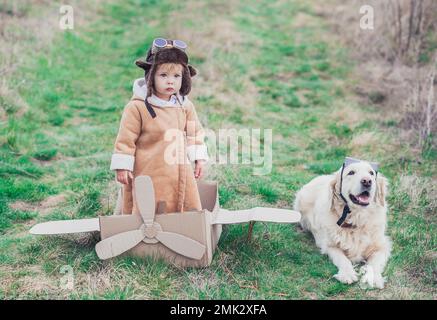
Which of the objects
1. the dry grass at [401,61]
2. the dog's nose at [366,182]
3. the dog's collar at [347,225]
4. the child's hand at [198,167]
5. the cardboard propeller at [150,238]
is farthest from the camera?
the dry grass at [401,61]

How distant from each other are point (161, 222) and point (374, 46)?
709cm

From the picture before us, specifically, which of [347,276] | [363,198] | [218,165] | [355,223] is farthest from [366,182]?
[218,165]

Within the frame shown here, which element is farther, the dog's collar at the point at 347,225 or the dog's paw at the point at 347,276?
the dog's collar at the point at 347,225

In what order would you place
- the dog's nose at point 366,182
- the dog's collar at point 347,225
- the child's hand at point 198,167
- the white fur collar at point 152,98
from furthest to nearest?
the dog's collar at point 347,225
the child's hand at point 198,167
the dog's nose at point 366,182
the white fur collar at point 152,98

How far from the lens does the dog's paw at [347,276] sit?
11.5ft

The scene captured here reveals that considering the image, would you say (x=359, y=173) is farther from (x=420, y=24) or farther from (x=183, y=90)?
(x=420, y=24)

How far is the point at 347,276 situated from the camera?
3.54 metres

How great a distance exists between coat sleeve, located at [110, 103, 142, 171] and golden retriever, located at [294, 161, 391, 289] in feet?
5.09

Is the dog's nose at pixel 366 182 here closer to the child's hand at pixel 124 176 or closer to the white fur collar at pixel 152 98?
the white fur collar at pixel 152 98

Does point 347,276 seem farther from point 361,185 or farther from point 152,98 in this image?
point 152,98

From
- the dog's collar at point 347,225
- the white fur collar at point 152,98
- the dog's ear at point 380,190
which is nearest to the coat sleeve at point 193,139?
the white fur collar at point 152,98

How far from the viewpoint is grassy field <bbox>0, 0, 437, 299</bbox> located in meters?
3.41

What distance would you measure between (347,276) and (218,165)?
225cm
